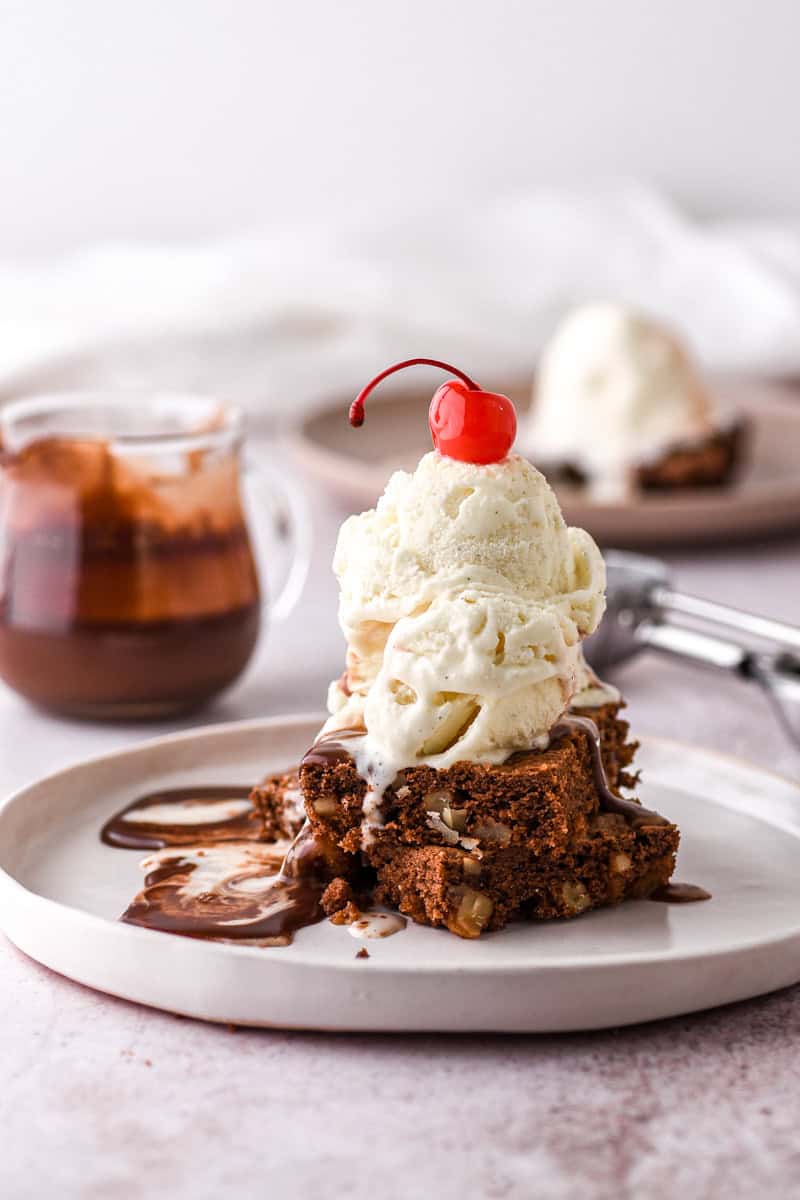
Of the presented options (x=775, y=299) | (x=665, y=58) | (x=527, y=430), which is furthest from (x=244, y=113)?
(x=527, y=430)

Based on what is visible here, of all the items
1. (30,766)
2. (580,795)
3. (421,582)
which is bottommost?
(30,766)

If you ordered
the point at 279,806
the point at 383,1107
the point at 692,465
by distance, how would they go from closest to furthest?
the point at 383,1107 < the point at 279,806 < the point at 692,465

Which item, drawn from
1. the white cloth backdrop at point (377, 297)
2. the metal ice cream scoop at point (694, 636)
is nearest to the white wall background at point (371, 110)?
the white cloth backdrop at point (377, 297)

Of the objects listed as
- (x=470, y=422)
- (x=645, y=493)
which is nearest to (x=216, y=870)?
(x=470, y=422)

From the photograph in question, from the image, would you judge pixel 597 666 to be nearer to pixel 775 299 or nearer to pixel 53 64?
pixel 775 299

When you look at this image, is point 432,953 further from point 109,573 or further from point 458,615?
point 109,573
